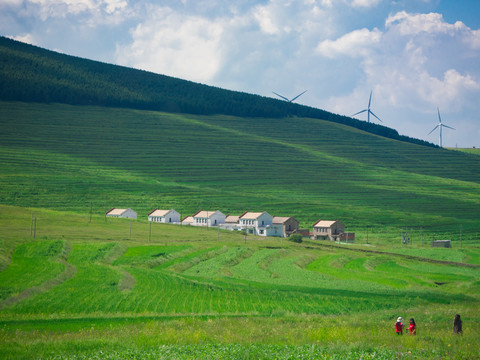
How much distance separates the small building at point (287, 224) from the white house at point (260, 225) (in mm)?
778

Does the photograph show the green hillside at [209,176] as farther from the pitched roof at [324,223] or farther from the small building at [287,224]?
the small building at [287,224]

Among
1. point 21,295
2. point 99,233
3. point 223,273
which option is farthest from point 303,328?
point 99,233

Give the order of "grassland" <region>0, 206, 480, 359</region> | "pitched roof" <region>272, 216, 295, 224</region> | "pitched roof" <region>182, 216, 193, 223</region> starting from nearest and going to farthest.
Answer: "grassland" <region>0, 206, 480, 359</region> < "pitched roof" <region>272, 216, 295, 224</region> < "pitched roof" <region>182, 216, 193, 223</region>

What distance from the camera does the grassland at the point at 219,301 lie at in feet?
81.7

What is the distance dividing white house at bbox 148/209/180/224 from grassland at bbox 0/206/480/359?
41.0 metres

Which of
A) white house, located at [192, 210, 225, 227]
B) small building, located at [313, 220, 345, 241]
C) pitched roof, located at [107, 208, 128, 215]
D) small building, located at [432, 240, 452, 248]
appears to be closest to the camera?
small building, located at [432, 240, 452, 248]

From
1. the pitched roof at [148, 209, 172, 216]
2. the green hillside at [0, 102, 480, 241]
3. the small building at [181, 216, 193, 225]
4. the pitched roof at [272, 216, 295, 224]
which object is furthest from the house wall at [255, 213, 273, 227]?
the pitched roof at [148, 209, 172, 216]

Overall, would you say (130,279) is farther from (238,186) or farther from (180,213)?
(238,186)

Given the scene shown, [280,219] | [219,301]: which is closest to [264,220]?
[280,219]

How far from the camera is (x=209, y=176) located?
15925 centimetres

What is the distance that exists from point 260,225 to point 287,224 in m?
5.76

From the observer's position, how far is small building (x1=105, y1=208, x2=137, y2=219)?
382 ft

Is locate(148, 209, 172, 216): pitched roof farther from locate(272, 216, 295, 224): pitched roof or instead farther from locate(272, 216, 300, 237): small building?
locate(272, 216, 300, 237): small building

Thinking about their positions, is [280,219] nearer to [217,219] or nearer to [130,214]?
[217,219]
